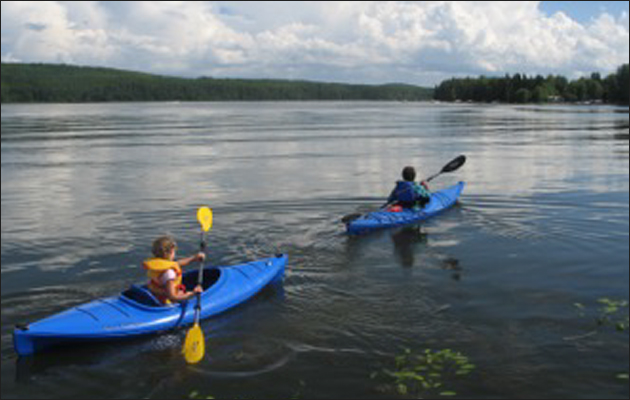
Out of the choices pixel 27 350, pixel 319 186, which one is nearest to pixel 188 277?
pixel 27 350

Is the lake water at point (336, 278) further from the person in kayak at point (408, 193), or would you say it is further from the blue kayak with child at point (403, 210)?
the person in kayak at point (408, 193)

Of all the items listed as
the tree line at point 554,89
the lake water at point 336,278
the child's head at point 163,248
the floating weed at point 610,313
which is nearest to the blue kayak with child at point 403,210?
the lake water at point 336,278

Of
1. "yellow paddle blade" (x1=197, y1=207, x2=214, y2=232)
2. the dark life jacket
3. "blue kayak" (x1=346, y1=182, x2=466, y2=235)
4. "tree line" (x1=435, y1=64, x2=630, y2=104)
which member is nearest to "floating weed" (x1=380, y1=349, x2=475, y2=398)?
Result: "yellow paddle blade" (x1=197, y1=207, x2=214, y2=232)

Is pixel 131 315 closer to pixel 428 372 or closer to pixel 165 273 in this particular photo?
pixel 165 273

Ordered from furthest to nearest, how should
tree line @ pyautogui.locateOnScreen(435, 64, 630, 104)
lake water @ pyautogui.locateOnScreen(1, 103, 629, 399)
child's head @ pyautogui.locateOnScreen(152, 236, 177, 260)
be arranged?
1. tree line @ pyautogui.locateOnScreen(435, 64, 630, 104)
2. child's head @ pyautogui.locateOnScreen(152, 236, 177, 260)
3. lake water @ pyautogui.locateOnScreen(1, 103, 629, 399)

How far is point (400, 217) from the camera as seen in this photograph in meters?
14.4

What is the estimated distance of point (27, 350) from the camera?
7504mm

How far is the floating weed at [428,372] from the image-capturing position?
261 inches

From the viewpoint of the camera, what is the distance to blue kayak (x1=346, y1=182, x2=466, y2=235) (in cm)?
1348

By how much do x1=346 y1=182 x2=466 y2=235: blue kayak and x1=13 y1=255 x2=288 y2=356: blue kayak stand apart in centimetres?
434

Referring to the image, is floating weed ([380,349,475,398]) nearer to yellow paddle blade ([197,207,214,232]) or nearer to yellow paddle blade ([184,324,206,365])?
yellow paddle blade ([184,324,206,365])

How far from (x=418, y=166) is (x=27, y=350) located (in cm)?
2031

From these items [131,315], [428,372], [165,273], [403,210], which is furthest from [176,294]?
[403,210]

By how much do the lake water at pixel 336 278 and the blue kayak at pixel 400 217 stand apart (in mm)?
338
